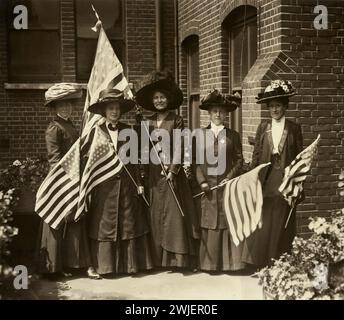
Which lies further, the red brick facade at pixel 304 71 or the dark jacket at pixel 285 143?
the red brick facade at pixel 304 71

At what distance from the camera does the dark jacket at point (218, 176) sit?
5.55m

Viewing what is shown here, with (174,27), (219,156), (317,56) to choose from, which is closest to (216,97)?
(219,156)

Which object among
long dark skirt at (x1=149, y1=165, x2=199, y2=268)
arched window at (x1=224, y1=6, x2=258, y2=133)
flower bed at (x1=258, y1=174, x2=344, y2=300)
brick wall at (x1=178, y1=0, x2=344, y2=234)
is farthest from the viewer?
arched window at (x1=224, y1=6, x2=258, y2=133)

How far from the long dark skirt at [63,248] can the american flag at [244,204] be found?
4.94 ft

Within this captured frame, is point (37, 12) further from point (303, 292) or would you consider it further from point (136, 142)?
point (303, 292)

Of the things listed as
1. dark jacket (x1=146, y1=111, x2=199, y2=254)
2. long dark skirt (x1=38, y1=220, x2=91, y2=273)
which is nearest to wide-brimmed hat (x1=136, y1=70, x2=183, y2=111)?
dark jacket (x1=146, y1=111, x2=199, y2=254)

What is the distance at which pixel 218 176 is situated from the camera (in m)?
5.59

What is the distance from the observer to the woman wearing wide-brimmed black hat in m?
5.58

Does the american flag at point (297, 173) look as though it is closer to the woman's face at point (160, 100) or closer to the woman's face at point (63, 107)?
the woman's face at point (160, 100)

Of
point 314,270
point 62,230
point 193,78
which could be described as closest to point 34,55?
point 193,78

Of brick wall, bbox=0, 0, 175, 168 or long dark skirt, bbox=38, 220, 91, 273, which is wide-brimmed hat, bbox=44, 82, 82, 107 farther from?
brick wall, bbox=0, 0, 175, 168

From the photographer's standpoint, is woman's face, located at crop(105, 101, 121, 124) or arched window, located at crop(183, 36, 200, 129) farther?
arched window, located at crop(183, 36, 200, 129)

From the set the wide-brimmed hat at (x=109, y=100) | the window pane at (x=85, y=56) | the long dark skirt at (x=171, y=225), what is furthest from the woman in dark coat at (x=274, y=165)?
the window pane at (x=85, y=56)

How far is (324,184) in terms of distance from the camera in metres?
6.17
